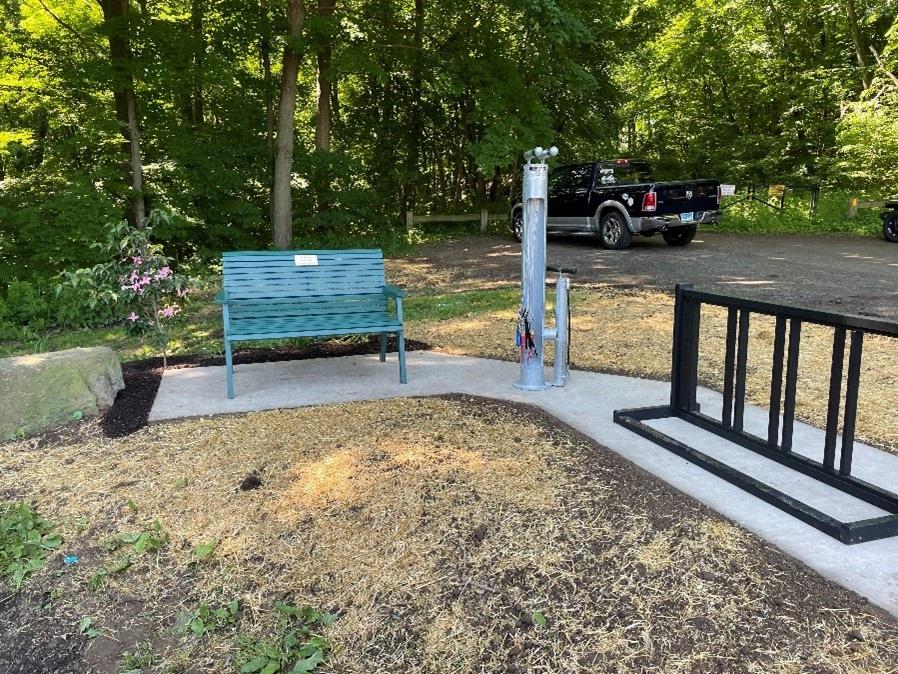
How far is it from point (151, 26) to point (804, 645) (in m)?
12.3

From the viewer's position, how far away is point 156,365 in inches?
227

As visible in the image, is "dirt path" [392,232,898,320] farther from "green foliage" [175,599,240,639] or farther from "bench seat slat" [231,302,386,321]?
"green foliage" [175,599,240,639]

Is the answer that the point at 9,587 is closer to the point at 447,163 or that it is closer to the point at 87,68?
the point at 87,68

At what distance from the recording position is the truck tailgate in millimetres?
12266

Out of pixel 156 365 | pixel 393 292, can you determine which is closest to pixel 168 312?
pixel 156 365

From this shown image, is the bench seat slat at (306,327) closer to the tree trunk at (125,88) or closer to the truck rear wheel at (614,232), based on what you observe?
the tree trunk at (125,88)

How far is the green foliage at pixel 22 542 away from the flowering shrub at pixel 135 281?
2281 mm

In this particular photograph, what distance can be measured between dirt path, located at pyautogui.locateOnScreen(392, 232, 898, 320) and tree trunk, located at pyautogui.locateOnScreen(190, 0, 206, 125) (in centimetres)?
466

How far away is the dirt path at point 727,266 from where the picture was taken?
8469mm

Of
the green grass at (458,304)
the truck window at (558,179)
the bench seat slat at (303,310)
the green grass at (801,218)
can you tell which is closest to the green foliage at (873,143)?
the green grass at (801,218)

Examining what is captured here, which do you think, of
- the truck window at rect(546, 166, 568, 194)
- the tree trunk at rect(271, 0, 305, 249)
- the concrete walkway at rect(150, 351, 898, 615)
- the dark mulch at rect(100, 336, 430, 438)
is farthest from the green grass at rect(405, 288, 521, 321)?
the truck window at rect(546, 166, 568, 194)

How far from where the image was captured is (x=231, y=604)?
2486 millimetres

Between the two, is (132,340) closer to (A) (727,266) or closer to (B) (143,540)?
(B) (143,540)

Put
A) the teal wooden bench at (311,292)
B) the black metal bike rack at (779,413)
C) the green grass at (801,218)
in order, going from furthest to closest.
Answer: the green grass at (801,218), the teal wooden bench at (311,292), the black metal bike rack at (779,413)
